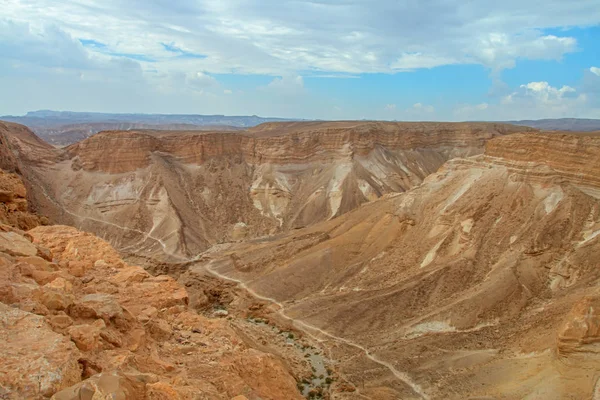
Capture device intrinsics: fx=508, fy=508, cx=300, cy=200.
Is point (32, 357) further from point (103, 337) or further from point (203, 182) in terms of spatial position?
point (203, 182)

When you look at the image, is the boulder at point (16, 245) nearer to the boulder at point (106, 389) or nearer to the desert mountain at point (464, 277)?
the boulder at point (106, 389)

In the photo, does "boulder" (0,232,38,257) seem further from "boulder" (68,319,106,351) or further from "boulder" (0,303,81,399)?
"boulder" (68,319,106,351)

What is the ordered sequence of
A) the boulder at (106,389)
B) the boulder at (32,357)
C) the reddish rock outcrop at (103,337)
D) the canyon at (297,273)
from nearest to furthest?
the boulder at (106,389) < the boulder at (32,357) < the reddish rock outcrop at (103,337) < the canyon at (297,273)

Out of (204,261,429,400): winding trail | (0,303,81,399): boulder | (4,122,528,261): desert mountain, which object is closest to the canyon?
(0,303,81,399): boulder

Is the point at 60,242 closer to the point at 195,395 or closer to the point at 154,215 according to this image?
the point at 195,395

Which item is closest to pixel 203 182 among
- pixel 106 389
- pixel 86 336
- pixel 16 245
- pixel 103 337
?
pixel 16 245

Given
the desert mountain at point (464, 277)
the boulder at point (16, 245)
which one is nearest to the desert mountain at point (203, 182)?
the desert mountain at point (464, 277)
